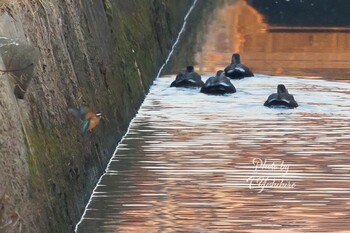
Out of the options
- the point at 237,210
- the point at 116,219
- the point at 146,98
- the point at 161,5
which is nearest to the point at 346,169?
the point at 237,210

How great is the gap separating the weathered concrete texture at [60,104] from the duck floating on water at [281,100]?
2.83 meters

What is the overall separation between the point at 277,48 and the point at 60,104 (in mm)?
18892

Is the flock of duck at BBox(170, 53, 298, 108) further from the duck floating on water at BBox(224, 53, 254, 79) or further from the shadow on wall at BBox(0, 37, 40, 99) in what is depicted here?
the shadow on wall at BBox(0, 37, 40, 99)

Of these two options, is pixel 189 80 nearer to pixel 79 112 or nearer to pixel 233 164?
pixel 233 164

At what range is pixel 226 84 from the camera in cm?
2520

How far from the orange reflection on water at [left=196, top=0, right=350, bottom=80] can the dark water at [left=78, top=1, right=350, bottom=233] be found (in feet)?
4.22

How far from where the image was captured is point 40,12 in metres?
15.4

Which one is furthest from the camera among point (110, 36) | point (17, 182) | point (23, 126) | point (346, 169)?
point (110, 36)

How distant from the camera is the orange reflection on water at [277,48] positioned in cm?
2927

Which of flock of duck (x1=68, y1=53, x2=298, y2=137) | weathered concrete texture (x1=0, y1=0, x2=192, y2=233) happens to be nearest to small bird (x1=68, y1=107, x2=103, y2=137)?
weathered concrete texture (x1=0, y1=0, x2=192, y2=233)

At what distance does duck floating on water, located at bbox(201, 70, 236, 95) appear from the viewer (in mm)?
25078

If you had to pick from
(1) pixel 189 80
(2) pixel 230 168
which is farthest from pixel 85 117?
(1) pixel 189 80

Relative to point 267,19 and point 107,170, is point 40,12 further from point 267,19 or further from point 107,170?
point 267,19

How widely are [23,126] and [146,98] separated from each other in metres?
13.0
